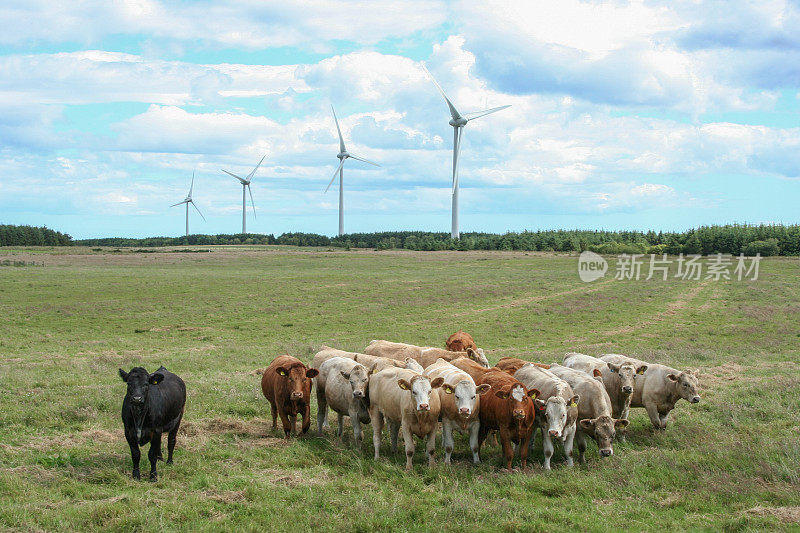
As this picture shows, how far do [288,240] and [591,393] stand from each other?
13750cm

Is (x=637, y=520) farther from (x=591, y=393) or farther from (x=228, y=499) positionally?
(x=228, y=499)

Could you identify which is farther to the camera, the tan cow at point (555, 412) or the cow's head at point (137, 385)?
the tan cow at point (555, 412)

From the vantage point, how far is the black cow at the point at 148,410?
29.7 feet

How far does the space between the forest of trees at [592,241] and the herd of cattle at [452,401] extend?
84983 millimetres

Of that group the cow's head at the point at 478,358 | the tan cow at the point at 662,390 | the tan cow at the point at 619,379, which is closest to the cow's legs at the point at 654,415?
the tan cow at the point at 662,390

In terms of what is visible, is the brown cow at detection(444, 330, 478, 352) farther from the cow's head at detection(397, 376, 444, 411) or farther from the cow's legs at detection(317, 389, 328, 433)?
the cow's head at detection(397, 376, 444, 411)

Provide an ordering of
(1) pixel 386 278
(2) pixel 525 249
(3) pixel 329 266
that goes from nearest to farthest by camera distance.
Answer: (1) pixel 386 278, (3) pixel 329 266, (2) pixel 525 249

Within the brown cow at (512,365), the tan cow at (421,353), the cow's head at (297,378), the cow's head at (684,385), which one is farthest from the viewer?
the tan cow at (421,353)

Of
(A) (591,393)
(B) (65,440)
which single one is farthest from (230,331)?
(A) (591,393)

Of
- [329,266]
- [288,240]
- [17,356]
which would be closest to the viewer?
[17,356]

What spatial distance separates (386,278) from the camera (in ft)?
174

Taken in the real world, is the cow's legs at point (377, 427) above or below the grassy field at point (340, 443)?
above

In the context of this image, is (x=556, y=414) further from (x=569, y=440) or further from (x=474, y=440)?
(x=474, y=440)

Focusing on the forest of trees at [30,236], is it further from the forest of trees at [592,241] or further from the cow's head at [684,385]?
the cow's head at [684,385]
